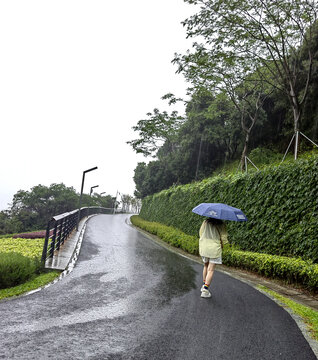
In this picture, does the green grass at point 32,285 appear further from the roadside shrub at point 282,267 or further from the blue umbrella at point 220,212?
the roadside shrub at point 282,267

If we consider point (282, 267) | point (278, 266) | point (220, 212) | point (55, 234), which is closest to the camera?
point (220, 212)

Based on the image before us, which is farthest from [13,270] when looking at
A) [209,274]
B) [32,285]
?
[209,274]

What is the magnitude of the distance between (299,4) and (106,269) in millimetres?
13402

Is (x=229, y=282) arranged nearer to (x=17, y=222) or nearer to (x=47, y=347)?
(x=47, y=347)

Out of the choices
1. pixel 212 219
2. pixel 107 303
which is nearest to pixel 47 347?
pixel 107 303

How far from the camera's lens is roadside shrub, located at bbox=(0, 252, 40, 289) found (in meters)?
5.54

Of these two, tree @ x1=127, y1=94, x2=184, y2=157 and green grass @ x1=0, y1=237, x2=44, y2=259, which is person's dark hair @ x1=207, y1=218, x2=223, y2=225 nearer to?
green grass @ x1=0, y1=237, x2=44, y2=259

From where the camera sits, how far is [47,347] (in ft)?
10.4

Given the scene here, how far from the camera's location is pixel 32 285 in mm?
5715

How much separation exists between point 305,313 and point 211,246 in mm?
1965

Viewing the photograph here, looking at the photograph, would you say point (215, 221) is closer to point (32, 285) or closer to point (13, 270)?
point (32, 285)

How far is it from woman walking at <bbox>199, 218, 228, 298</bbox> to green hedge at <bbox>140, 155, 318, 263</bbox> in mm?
2889

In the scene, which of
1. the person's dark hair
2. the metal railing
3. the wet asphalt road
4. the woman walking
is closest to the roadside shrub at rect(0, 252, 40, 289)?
the wet asphalt road

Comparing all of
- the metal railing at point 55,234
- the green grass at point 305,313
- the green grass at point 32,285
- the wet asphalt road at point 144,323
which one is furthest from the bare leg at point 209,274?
the metal railing at point 55,234
